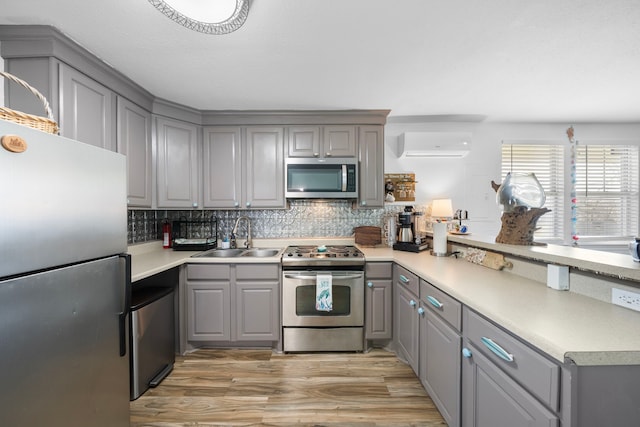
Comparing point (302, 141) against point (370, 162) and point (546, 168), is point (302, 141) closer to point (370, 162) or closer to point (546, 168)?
point (370, 162)

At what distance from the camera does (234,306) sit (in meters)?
2.34


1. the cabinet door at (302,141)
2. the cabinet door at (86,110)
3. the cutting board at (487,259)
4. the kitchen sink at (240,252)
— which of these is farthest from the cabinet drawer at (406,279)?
the cabinet door at (86,110)

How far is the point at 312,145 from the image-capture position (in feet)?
9.12

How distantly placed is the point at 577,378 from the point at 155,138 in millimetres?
3143

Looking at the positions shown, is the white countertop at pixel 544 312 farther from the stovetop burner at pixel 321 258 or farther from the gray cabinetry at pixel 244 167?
the gray cabinetry at pixel 244 167

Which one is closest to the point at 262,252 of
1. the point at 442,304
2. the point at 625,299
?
the point at 442,304

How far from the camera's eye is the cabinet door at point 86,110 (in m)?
1.64

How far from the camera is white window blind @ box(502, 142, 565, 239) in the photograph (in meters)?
3.29

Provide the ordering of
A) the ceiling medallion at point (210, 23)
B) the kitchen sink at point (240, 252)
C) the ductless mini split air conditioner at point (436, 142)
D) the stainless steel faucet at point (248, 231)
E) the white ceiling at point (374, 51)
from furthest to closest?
the ductless mini split air conditioner at point (436, 142), the stainless steel faucet at point (248, 231), the kitchen sink at point (240, 252), the white ceiling at point (374, 51), the ceiling medallion at point (210, 23)

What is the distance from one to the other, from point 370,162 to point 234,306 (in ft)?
6.57

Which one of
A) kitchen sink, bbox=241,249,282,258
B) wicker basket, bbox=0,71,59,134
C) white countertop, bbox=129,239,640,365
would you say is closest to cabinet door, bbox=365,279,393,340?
white countertop, bbox=129,239,640,365

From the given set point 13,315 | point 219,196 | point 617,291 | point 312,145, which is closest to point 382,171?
point 312,145

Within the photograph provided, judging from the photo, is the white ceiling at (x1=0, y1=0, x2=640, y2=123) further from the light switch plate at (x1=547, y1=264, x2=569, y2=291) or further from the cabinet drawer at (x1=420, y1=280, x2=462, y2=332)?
the cabinet drawer at (x1=420, y1=280, x2=462, y2=332)

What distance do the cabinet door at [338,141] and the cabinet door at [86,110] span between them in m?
1.84
